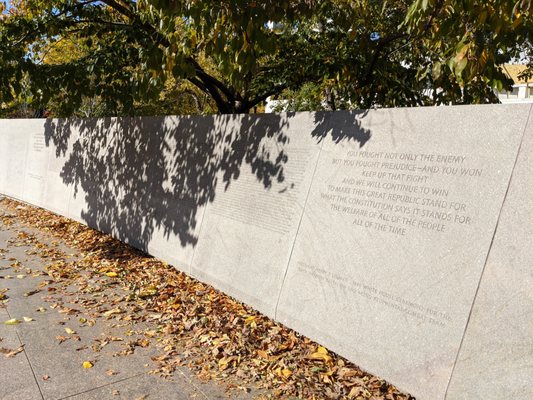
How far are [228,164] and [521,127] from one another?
368 centimetres

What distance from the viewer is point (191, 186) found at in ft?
22.4

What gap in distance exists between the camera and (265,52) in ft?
17.8

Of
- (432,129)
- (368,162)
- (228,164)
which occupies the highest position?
(432,129)

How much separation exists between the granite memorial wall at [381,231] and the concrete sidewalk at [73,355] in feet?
3.92

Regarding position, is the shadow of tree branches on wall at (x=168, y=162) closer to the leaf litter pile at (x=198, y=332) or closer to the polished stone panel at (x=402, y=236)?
the polished stone panel at (x=402, y=236)

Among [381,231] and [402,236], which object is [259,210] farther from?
[402,236]

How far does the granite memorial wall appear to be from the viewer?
3.33m

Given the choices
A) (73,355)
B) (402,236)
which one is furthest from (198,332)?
(402,236)

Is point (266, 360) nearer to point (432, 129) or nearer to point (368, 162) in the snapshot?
point (368, 162)

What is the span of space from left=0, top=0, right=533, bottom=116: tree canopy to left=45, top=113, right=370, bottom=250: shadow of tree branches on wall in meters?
0.63

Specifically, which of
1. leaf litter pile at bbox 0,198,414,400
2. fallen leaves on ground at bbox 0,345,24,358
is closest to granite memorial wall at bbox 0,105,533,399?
leaf litter pile at bbox 0,198,414,400

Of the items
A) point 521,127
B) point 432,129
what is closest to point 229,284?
point 432,129

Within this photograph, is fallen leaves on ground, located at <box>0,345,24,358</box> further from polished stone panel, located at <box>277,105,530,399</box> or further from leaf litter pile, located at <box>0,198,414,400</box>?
polished stone panel, located at <box>277,105,530,399</box>

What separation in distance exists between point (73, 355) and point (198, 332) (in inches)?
45.5
